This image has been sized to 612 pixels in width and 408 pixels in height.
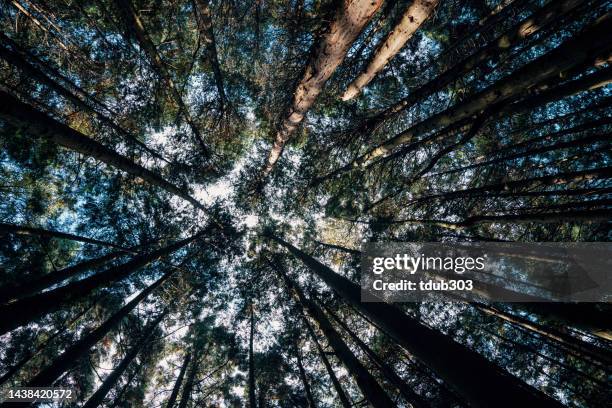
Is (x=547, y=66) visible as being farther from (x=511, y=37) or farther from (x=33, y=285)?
(x=33, y=285)

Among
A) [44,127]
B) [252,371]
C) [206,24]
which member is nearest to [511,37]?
[206,24]

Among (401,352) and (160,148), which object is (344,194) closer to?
(401,352)

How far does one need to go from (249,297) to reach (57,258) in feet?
26.4

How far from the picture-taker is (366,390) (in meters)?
4.87

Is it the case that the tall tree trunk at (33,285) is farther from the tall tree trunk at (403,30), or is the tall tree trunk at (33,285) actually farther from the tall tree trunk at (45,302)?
the tall tree trunk at (403,30)

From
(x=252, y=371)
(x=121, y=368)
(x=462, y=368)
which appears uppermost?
(x=121, y=368)

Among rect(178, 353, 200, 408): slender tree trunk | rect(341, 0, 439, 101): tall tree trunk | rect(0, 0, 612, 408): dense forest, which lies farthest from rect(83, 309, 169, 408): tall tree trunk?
rect(341, 0, 439, 101): tall tree trunk

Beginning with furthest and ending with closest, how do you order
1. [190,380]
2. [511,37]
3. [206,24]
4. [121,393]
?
[190,380]
[121,393]
[206,24]
[511,37]

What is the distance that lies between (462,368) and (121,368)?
11.4 metres

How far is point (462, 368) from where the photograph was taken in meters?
2.54

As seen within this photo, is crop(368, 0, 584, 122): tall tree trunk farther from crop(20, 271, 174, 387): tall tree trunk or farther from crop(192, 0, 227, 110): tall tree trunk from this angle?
crop(20, 271, 174, 387): tall tree trunk

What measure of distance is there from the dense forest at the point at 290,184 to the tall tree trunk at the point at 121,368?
0.12m

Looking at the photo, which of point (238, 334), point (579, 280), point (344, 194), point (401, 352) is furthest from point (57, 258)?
point (579, 280)

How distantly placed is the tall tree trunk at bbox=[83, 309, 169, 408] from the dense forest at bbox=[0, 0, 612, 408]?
120mm
